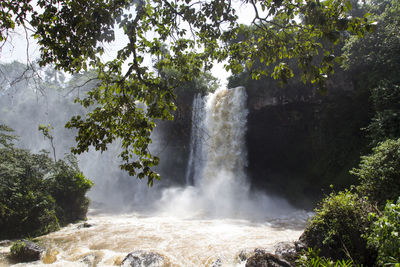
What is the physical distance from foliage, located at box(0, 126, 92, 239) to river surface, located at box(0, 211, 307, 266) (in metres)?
0.81

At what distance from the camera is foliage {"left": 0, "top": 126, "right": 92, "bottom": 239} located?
807 centimetres

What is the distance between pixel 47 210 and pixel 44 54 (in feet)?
25.8

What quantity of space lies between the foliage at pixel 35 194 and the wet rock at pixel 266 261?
25.1 ft

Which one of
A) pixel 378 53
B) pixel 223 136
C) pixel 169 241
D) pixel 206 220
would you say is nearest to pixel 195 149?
pixel 223 136

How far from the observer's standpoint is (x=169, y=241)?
22.3ft

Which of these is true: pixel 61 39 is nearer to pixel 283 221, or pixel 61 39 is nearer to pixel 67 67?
pixel 67 67

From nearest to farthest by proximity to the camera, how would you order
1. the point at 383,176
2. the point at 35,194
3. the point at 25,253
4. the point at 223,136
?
the point at 383,176 → the point at 25,253 → the point at 35,194 → the point at 223,136

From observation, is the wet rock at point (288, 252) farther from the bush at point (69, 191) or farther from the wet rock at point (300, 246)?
the bush at point (69, 191)

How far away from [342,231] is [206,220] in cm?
701

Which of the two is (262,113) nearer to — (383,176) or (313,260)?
(383,176)

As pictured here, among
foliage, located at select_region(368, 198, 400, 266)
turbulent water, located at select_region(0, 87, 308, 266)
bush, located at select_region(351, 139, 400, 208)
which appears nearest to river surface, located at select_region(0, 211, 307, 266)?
turbulent water, located at select_region(0, 87, 308, 266)

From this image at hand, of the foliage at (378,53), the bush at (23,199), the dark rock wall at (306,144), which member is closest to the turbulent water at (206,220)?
the bush at (23,199)

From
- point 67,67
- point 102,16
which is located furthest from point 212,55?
point 67,67

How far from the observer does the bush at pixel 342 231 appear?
353cm
